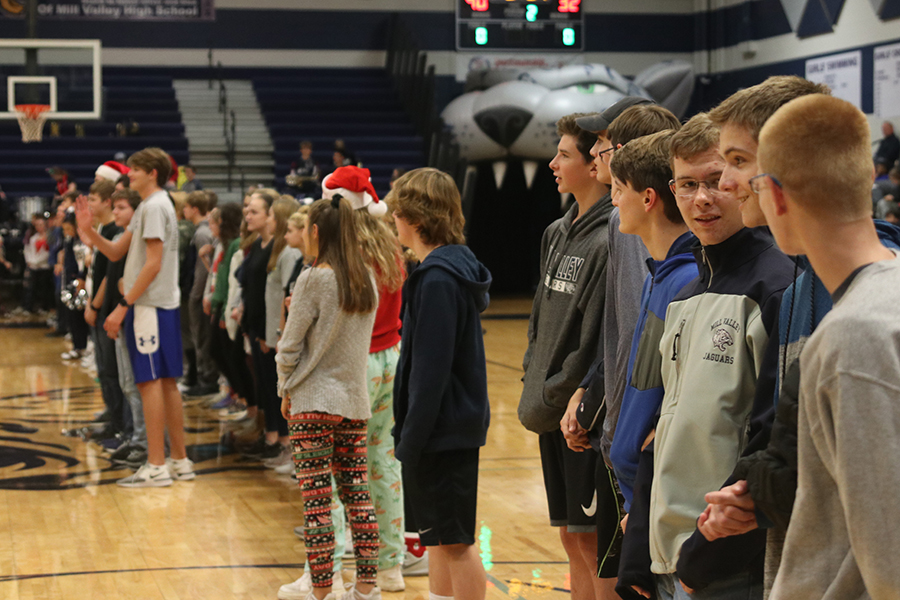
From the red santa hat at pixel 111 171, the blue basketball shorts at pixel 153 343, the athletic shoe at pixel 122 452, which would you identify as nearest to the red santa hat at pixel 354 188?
the blue basketball shorts at pixel 153 343

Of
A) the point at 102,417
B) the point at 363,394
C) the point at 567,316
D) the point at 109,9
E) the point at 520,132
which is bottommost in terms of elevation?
the point at 102,417

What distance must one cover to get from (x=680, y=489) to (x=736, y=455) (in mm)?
118

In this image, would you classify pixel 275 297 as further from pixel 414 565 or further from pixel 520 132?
pixel 520 132

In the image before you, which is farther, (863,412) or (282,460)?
(282,460)

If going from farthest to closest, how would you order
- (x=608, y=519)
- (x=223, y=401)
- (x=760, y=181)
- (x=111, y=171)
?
(x=223, y=401), (x=111, y=171), (x=608, y=519), (x=760, y=181)

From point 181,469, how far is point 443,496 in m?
2.82

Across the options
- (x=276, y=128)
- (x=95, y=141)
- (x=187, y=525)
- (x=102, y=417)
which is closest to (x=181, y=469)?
(x=187, y=525)

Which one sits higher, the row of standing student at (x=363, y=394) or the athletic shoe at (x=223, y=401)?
the row of standing student at (x=363, y=394)

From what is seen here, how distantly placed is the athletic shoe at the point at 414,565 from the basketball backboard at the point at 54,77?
27.7 ft

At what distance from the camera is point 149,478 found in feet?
17.2

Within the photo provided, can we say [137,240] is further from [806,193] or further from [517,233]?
[517,233]

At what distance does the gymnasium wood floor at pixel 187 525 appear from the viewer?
3.74 m

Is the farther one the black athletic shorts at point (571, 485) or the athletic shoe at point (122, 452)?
the athletic shoe at point (122, 452)

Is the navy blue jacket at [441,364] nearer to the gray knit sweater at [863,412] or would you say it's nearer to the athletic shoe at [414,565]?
the athletic shoe at [414,565]
